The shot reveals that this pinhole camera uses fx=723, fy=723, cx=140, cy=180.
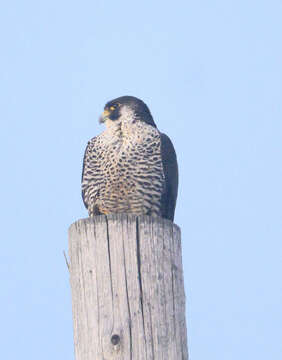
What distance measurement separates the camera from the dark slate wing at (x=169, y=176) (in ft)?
18.0

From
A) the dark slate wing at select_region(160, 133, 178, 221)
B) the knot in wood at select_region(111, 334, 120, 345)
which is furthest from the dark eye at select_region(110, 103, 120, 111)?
the knot in wood at select_region(111, 334, 120, 345)

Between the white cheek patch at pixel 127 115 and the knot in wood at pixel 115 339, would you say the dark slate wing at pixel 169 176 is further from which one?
the knot in wood at pixel 115 339

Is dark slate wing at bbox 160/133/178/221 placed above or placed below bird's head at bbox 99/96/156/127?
below

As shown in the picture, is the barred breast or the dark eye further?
the dark eye

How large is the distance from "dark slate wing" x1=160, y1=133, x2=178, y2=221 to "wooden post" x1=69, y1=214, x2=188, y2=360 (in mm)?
2231

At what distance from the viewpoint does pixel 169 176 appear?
5496 mm

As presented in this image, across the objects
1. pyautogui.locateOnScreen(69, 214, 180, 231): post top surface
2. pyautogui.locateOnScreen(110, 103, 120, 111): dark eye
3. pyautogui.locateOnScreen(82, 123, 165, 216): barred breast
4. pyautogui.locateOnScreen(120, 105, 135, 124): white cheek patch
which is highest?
pyautogui.locateOnScreen(110, 103, 120, 111): dark eye

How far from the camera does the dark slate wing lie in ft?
18.0

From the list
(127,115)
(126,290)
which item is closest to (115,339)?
(126,290)

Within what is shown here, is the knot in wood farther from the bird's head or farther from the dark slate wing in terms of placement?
the bird's head

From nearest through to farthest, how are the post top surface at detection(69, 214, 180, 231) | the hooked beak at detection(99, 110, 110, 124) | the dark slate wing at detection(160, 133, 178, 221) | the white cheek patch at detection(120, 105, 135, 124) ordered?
the post top surface at detection(69, 214, 180, 231) < the dark slate wing at detection(160, 133, 178, 221) < the white cheek patch at detection(120, 105, 135, 124) < the hooked beak at detection(99, 110, 110, 124)

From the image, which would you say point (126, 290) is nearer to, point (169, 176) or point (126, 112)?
point (169, 176)

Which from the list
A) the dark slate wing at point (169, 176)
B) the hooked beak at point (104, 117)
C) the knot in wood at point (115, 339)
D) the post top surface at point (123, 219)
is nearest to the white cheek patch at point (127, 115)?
the hooked beak at point (104, 117)

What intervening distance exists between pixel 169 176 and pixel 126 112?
68 cm
